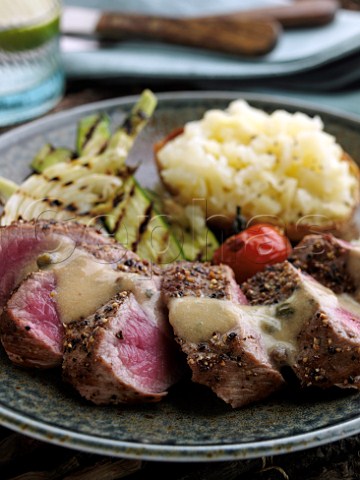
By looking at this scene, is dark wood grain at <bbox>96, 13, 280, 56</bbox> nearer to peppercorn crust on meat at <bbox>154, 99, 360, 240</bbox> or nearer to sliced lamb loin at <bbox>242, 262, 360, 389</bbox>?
peppercorn crust on meat at <bbox>154, 99, 360, 240</bbox>

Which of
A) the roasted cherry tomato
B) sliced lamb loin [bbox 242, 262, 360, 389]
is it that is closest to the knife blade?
the roasted cherry tomato

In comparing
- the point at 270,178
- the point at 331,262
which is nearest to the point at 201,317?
the point at 331,262

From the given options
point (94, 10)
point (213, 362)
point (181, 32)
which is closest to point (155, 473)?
point (213, 362)

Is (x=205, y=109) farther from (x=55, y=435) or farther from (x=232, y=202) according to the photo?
(x=55, y=435)

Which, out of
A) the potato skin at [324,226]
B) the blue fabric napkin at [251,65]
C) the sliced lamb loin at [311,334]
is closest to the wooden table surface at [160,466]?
the sliced lamb loin at [311,334]

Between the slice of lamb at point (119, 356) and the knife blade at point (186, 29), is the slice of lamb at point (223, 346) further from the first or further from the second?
the knife blade at point (186, 29)

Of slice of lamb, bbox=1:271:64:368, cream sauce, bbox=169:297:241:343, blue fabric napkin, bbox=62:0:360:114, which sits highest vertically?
blue fabric napkin, bbox=62:0:360:114
